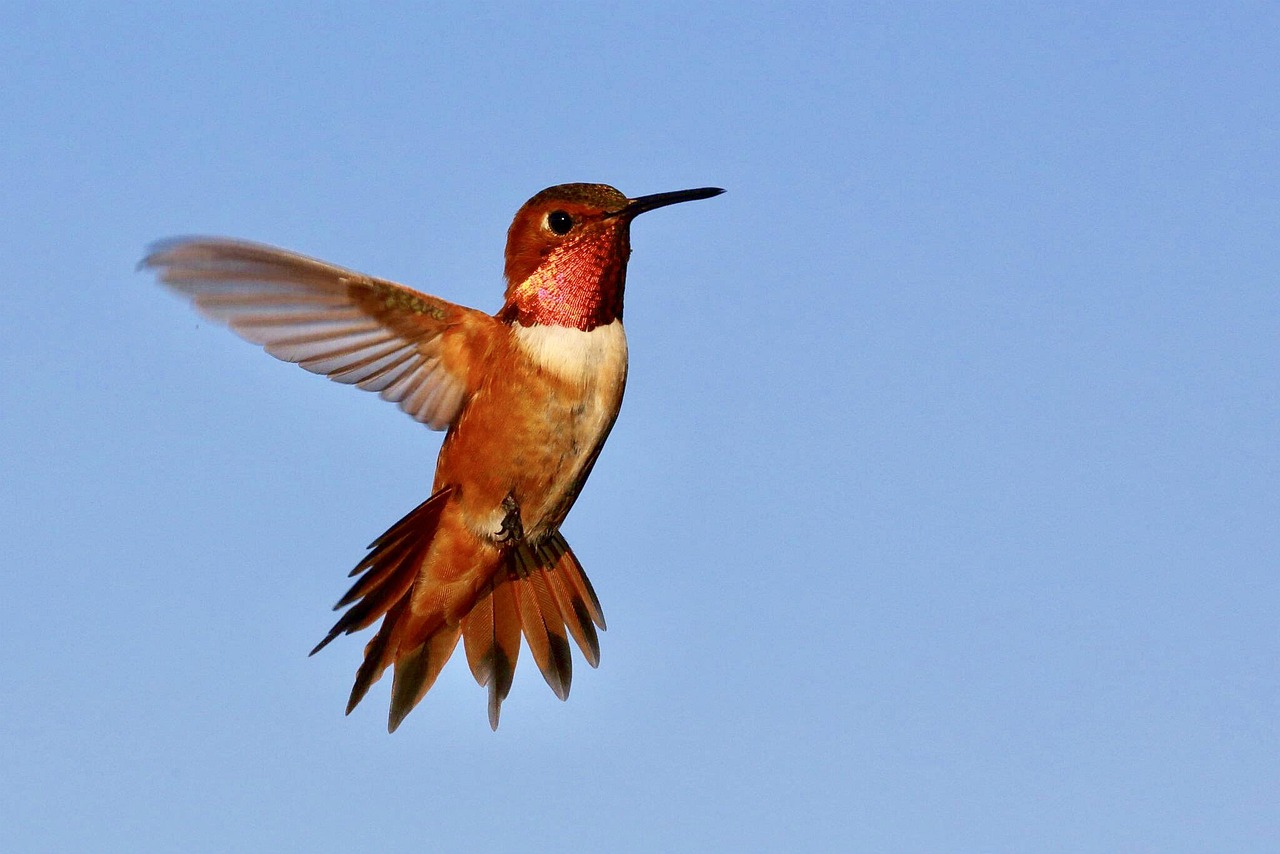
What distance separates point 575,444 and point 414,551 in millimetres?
734

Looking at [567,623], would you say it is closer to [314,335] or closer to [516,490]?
[516,490]

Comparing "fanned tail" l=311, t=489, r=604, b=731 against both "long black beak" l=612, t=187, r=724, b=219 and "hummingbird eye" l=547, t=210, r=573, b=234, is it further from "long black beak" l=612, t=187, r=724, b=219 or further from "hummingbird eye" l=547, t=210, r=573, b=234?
"long black beak" l=612, t=187, r=724, b=219

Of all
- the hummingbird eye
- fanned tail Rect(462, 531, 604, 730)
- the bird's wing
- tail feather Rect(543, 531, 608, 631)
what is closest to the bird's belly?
the bird's wing

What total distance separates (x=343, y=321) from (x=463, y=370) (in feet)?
1.28

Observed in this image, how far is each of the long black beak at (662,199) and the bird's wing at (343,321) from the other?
59 centimetres

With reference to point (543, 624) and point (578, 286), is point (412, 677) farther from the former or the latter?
point (578, 286)

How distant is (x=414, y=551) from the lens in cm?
418

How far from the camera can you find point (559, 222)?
382 cm

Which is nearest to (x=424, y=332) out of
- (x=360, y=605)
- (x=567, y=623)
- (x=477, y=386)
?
(x=477, y=386)

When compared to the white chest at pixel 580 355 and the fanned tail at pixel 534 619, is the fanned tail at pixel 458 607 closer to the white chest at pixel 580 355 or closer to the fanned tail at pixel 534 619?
the fanned tail at pixel 534 619

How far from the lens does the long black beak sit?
11.4ft

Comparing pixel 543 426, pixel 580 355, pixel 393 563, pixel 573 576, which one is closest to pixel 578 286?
pixel 580 355

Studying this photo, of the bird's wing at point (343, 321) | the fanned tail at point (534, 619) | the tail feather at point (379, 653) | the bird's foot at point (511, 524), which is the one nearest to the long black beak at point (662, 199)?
the bird's wing at point (343, 321)

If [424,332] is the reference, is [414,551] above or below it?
below
